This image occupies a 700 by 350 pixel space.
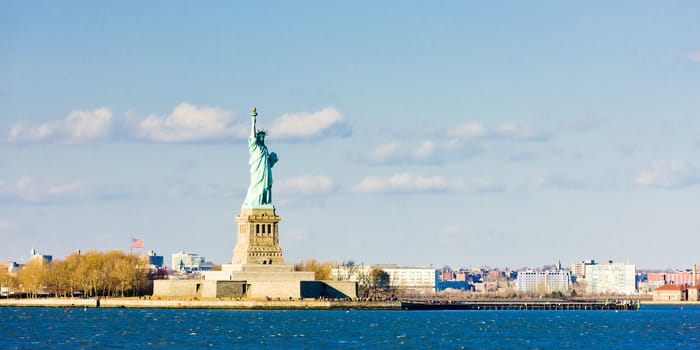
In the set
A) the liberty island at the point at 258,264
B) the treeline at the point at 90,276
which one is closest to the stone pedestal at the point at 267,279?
the liberty island at the point at 258,264

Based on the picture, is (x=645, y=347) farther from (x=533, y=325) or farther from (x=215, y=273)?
(x=215, y=273)

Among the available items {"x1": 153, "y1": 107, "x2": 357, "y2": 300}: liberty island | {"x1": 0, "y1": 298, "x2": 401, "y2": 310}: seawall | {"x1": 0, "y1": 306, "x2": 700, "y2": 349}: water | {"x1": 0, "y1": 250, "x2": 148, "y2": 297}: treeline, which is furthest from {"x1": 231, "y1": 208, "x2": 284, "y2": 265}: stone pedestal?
{"x1": 0, "y1": 250, "x2": 148, "y2": 297}: treeline

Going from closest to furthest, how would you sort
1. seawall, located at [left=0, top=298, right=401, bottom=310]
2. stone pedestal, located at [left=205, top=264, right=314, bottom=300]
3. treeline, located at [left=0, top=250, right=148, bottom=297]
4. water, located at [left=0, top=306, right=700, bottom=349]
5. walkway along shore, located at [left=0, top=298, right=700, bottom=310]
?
water, located at [left=0, top=306, right=700, bottom=349]
seawall, located at [left=0, top=298, right=401, bottom=310]
walkway along shore, located at [left=0, top=298, right=700, bottom=310]
stone pedestal, located at [left=205, top=264, right=314, bottom=300]
treeline, located at [left=0, top=250, right=148, bottom=297]

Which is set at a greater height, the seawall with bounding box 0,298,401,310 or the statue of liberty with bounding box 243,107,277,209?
the statue of liberty with bounding box 243,107,277,209

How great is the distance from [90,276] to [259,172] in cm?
2779

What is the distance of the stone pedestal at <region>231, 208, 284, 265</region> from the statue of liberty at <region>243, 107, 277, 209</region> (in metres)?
1.09

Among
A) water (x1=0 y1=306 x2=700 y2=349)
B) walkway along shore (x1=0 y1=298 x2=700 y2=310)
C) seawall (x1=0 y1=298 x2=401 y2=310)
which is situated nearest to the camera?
water (x1=0 y1=306 x2=700 y2=349)

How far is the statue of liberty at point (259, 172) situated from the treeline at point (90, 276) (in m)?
23.6

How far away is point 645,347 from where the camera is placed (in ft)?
291

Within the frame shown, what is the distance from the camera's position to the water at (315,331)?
87.2 meters

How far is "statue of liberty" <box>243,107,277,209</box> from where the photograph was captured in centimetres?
13450

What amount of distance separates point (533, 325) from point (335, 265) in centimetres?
7156

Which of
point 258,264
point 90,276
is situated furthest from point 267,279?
point 90,276

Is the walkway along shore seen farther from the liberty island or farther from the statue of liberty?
the statue of liberty
